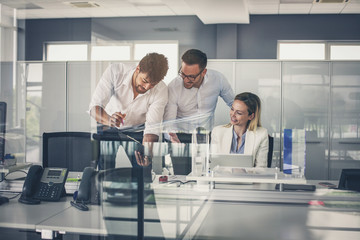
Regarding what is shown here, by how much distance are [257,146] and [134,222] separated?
2.53 meters

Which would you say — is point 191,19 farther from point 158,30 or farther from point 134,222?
point 134,222

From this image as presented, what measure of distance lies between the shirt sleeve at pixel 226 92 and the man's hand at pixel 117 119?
1.29m

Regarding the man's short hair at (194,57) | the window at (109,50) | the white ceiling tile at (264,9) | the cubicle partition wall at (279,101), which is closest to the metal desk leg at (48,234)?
the cubicle partition wall at (279,101)

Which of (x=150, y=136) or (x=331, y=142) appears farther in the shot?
(x=150, y=136)

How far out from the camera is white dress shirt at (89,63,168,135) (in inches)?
184

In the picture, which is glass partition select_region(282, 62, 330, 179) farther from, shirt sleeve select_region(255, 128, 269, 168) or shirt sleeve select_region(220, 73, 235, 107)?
shirt sleeve select_region(255, 128, 269, 168)

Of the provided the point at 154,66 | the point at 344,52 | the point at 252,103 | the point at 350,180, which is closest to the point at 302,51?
the point at 344,52

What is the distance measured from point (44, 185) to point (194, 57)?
3.39 metres

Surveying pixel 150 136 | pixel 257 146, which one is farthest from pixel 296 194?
pixel 150 136

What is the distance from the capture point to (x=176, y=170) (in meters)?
3.10

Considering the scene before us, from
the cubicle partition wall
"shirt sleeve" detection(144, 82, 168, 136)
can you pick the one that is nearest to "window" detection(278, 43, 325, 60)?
the cubicle partition wall

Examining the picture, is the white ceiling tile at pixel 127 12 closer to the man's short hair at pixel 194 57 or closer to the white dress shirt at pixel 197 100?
the man's short hair at pixel 194 57

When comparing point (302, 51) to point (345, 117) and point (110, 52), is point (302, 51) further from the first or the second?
point (110, 52)

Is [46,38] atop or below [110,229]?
atop
